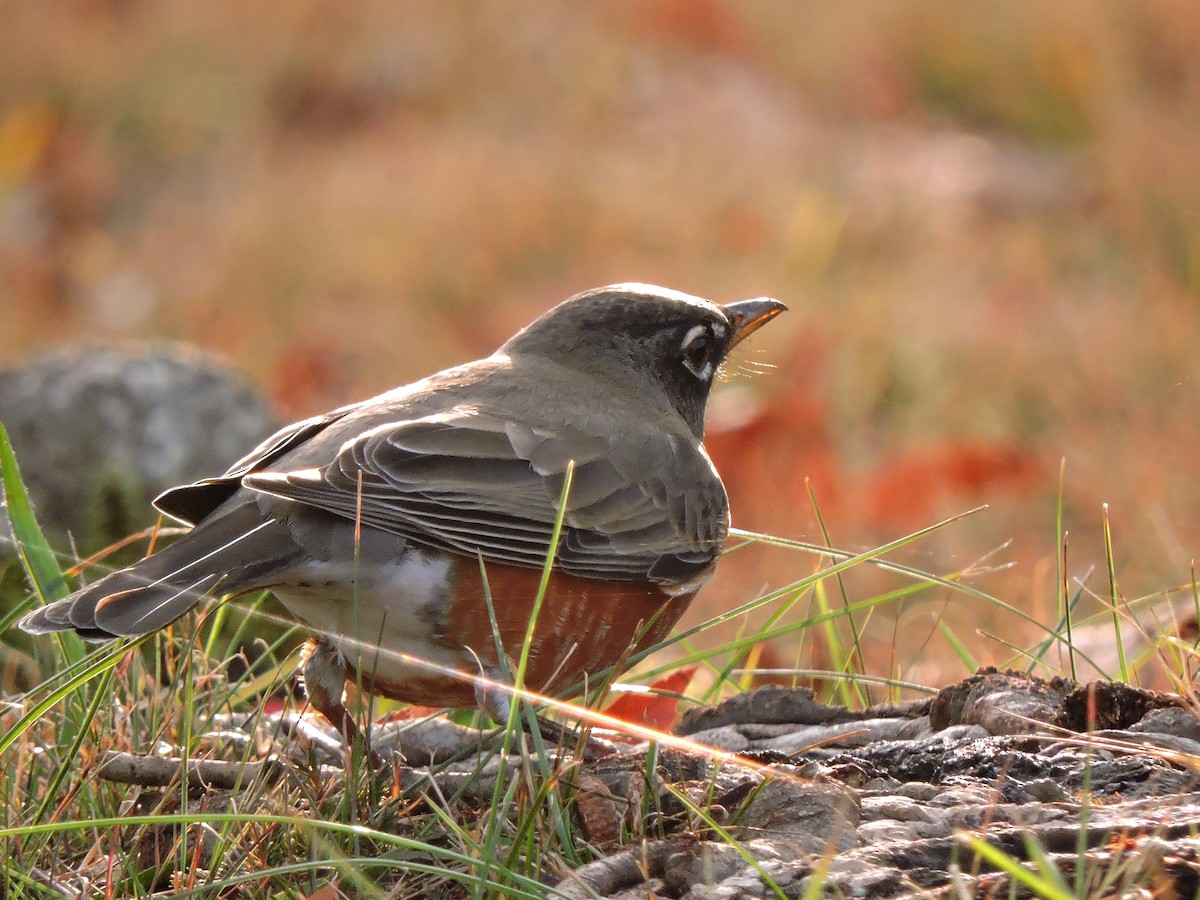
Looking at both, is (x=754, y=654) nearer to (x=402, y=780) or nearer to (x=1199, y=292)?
(x=402, y=780)

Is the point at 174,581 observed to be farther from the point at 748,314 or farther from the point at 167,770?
the point at 748,314

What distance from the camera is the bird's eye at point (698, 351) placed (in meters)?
3.86

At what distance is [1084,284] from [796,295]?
173 cm

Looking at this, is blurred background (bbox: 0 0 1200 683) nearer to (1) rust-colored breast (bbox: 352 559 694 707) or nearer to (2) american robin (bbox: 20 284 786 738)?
(2) american robin (bbox: 20 284 786 738)

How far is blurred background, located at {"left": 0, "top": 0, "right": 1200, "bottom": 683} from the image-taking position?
6418mm

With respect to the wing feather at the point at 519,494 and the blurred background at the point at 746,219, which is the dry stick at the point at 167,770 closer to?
the wing feather at the point at 519,494

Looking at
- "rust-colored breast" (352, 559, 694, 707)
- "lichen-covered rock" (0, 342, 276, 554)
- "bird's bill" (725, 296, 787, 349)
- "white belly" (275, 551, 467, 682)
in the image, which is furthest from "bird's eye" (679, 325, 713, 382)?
"lichen-covered rock" (0, 342, 276, 554)

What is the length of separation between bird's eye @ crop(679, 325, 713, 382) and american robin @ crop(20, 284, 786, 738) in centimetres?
43

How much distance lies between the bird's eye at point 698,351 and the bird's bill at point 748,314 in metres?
0.10

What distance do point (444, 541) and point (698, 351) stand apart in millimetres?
1281

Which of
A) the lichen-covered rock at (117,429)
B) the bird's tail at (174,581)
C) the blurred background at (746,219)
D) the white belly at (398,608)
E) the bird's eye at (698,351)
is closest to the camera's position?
the bird's tail at (174,581)

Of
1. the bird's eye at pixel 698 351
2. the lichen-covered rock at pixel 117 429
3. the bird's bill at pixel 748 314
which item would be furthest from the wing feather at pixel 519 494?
the lichen-covered rock at pixel 117 429

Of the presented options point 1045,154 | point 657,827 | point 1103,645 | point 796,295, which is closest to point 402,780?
point 657,827

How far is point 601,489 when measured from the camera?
321 centimetres
